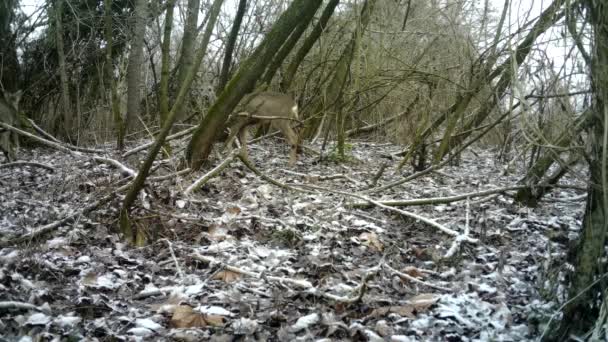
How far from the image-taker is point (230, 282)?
13.3 ft

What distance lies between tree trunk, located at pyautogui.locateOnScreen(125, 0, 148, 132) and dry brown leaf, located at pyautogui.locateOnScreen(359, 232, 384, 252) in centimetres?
680

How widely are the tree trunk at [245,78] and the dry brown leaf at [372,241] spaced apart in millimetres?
2045

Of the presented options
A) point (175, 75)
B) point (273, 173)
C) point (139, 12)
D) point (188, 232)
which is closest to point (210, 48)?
point (175, 75)

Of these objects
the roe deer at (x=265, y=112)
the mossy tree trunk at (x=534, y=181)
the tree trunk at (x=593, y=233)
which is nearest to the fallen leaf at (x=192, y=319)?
the tree trunk at (x=593, y=233)

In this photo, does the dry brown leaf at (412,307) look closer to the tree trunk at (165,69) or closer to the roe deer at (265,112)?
the roe deer at (265,112)

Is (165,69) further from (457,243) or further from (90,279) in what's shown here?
(457,243)

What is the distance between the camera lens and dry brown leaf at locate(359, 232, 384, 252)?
4983mm

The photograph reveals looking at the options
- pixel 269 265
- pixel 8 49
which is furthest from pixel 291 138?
pixel 8 49

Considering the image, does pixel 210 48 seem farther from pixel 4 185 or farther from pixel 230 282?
pixel 230 282

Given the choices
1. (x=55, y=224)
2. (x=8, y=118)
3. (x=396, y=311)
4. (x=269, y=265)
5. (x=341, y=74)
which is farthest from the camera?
(x=341, y=74)

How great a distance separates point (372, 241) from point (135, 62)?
7.60m

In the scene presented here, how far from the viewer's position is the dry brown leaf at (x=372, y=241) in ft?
16.3

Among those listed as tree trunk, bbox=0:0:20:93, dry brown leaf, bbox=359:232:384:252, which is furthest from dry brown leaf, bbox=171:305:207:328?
tree trunk, bbox=0:0:20:93

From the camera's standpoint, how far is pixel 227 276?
13.6 ft
